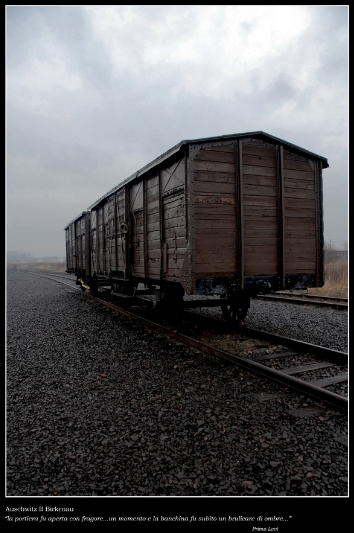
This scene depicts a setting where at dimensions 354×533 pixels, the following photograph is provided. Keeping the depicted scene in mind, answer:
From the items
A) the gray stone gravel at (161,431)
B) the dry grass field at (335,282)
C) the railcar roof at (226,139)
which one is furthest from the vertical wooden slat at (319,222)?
the dry grass field at (335,282)

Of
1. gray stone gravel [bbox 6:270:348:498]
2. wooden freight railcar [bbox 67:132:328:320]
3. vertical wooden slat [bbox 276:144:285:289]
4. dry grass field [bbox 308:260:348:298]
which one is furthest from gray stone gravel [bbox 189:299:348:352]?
dry grass field [bbox 308:260:348:298]

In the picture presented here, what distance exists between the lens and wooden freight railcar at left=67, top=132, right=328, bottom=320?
17.7ft

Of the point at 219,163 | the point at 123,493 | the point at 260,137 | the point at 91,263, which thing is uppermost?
the point at 260,137

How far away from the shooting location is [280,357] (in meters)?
4.94

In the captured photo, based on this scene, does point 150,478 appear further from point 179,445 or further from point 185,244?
point 185,244

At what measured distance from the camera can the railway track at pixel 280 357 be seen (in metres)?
3.68

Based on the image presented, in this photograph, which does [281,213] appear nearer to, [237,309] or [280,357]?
[237,309]

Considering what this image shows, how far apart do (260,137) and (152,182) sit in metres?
2.47

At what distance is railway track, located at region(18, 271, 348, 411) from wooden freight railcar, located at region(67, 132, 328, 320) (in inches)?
25.9

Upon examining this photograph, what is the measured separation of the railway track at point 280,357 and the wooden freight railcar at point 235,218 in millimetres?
658

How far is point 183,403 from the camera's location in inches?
136

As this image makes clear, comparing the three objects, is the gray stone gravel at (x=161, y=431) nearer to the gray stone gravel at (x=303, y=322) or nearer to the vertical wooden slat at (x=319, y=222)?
the gray stone gravel at (x=303, y=322)

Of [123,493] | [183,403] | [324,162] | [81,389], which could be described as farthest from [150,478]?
[324,162]

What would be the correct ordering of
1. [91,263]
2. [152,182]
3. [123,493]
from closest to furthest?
[123,493] → [152,182] → [91,263]
